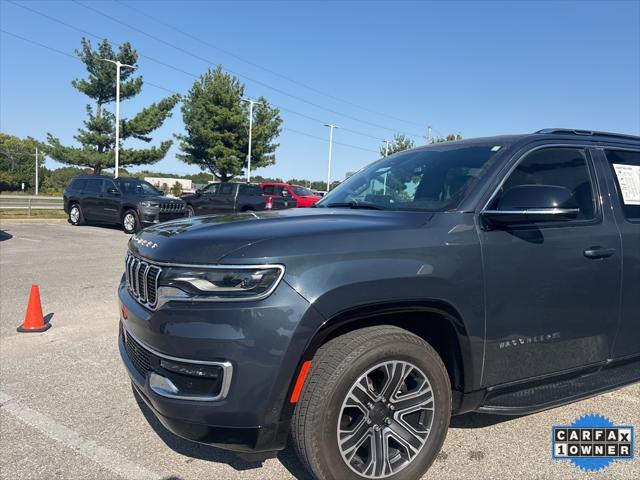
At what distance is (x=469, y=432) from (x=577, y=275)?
4.14ft

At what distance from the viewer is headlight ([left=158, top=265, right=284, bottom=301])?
2254 mm

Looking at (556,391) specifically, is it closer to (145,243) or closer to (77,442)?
(145,243)

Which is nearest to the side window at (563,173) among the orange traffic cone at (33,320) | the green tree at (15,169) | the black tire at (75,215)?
the orange traffic cone at (33,320)

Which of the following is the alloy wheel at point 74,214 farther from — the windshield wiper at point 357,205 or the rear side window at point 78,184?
the windshield wiper at point 357,205

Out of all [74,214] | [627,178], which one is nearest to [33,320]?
[627,178]

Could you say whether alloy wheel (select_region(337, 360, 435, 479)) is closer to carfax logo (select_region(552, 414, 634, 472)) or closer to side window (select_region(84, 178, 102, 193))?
carfax logo (select_region(552, 414, 634, 472))

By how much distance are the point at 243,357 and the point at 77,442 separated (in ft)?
5.46

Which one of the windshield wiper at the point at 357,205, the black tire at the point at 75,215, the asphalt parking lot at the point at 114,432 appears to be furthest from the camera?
the black tire at the point at 75,215

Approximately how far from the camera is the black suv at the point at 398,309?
226 centimetres

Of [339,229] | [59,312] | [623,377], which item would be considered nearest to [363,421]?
[339,229]

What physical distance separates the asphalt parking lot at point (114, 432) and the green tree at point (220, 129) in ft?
107

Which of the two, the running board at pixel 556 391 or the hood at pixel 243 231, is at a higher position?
the hood at pixel 243 231

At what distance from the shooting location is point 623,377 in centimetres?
334

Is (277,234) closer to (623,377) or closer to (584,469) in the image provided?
(584,469)
